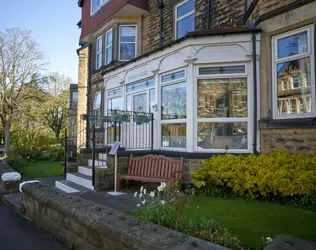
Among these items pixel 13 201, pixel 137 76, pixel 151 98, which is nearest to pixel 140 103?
pixel 151 98

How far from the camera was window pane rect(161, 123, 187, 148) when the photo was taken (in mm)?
7559

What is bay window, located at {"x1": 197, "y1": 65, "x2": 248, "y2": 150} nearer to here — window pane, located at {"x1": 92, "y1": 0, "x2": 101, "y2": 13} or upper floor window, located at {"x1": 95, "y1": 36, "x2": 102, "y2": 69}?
upper floor window, located at {"x1": 95, "y1": 36, "x2": 102, "y2": 69}

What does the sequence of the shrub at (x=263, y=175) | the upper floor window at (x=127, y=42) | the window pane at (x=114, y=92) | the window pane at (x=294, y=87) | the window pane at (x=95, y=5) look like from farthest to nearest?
1. the window pane at (x=95, y=5)
2. the upper floor window at (x=127, y=42)
3. the window pane at (x=114, y=92)
4. the window pane at (x=294, y=87)
5. the shrub at (x=263, y=175)

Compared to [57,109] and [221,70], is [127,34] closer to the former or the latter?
[221,70]

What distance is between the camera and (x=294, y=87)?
632 centimetres

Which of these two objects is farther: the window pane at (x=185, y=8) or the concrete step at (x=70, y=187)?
the window pane at (x=185, y=8)

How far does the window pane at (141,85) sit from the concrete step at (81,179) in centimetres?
364

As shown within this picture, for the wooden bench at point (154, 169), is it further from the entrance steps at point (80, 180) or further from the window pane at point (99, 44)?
the window pane at point (99, 44)

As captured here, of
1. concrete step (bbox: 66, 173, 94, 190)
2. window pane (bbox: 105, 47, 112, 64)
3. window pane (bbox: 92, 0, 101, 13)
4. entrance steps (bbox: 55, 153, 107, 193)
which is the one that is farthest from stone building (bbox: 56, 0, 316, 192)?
window pane (bbox: 92, 0, 101, 13)

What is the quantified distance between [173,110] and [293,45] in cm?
355

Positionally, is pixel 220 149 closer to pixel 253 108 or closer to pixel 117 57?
pixel 253 108

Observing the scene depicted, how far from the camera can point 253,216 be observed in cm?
466

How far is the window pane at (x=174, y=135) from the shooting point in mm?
7559

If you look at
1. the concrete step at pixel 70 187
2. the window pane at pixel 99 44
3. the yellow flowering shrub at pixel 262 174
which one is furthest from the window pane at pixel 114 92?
the yellow flowering shrub at pixel 262 174
